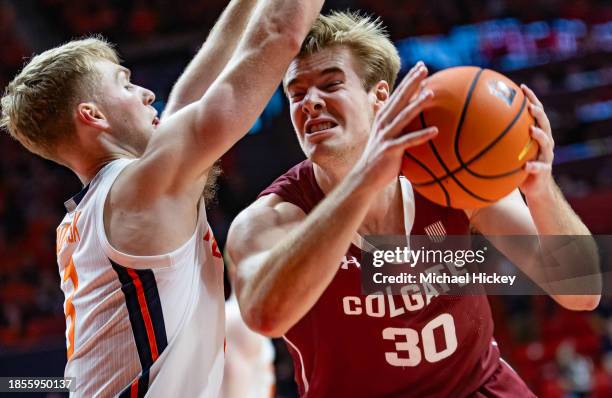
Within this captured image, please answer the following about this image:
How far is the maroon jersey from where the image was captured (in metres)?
2.94

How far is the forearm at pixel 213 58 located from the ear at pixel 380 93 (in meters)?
0.62

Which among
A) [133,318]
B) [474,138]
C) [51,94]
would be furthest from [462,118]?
[51,94]

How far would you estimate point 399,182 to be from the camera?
3.26 meters

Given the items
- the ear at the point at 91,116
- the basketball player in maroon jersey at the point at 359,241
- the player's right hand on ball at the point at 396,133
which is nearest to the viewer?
the player's right hand on ball at the point at 396,133

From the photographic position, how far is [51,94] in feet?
9.56

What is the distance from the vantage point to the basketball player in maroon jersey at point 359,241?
2789mm

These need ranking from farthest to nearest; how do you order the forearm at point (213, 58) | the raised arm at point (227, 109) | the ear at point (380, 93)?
1. the ear at point (380, 93)
2. the forearm at point (213, 58)
3. the raised arm at point (227, 109)

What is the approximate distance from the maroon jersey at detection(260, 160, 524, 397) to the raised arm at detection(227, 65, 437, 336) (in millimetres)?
535

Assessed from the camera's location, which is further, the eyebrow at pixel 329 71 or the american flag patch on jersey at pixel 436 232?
the eyebrow at pixel 329 71

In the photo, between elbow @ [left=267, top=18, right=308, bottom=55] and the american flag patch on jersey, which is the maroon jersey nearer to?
the american flag patch on jersey

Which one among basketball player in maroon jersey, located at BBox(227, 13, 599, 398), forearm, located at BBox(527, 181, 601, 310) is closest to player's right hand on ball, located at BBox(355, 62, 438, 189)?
basketball player in maroon jersey, located at BBox(227, 13, 599, 398)

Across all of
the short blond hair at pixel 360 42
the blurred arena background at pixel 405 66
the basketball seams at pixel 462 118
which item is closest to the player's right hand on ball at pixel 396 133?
the basketball seams at pixel 462 118

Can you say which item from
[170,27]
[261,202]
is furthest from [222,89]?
[170,27]

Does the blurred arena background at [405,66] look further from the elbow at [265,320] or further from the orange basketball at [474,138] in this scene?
the orange basketball at [474,138]
